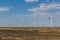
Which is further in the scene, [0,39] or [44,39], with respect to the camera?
[44,39]

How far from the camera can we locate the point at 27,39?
55375mm

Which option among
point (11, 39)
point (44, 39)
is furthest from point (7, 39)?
point (44, 39)

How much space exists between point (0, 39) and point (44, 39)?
34.2 feet

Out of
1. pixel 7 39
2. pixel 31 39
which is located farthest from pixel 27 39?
pixel 7 39

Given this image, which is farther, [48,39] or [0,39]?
[48,39]

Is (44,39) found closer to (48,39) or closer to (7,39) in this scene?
(48,39)

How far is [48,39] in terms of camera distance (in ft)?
185

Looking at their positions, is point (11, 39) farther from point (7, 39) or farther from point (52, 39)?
point (52, 39)

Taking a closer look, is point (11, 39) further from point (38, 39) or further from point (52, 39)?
point (52, 39)

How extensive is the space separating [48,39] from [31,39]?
4.18 m

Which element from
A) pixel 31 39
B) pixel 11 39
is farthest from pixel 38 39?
pixel 11 39

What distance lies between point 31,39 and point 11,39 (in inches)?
174

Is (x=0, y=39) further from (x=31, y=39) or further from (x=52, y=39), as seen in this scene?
(x=52, y=39)

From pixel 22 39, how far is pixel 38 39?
3.60m
